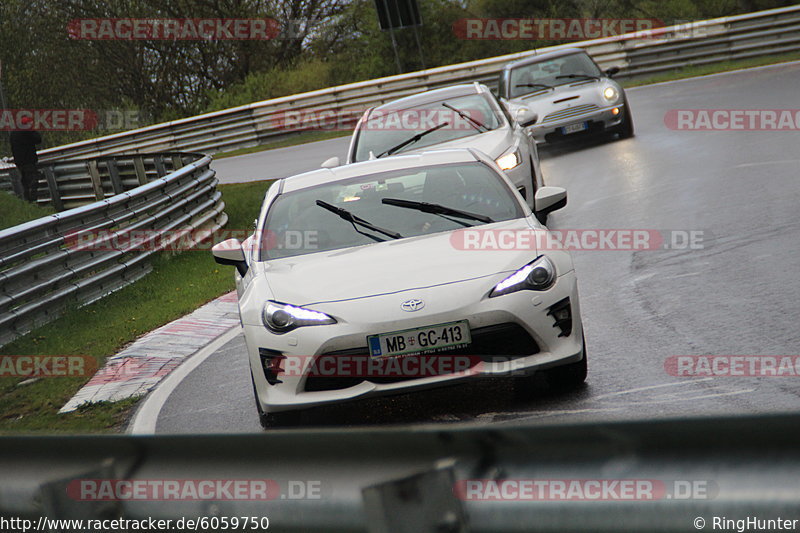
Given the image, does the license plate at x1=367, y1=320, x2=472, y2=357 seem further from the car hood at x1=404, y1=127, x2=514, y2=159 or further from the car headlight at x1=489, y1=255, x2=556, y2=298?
the car hood at x1=404, y1=127, x2=514, y2=159

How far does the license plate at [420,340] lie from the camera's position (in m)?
5.17

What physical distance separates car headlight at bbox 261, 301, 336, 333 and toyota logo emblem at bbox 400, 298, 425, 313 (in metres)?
0.37

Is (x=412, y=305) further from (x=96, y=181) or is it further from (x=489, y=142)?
(x=96, y=181)

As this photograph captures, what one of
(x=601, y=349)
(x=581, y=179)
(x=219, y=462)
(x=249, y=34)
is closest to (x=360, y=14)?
(x=249, y=34)

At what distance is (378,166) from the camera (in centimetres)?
716

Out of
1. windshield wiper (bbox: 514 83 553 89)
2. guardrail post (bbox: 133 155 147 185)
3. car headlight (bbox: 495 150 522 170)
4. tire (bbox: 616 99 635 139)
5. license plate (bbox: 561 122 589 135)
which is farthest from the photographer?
guardrail post (bbox: 133 155 147 185)

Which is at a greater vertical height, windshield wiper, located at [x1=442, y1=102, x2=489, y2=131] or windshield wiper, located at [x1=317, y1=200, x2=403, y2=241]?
windshield wiper, located at [x1=317, y1=200, x2=403, y2=241]

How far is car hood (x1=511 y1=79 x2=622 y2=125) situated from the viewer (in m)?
17.0

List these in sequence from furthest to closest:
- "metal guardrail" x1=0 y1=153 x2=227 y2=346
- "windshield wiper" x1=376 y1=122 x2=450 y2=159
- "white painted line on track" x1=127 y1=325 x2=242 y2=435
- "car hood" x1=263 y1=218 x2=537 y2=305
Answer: "windshield wiper" x1=376 y1=122 x2=450 y2=159
"metal guardrail" x1=0 y1=153 x2=227 y2=346
"white painted line on track" x1=127 y1=325 x2=242 y2=435
"car hood" x1=263 y1=218 x2=537 y2=305

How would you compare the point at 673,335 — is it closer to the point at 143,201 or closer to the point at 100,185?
the point at 143,201

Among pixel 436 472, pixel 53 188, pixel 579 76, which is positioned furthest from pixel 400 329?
pixel 53 188

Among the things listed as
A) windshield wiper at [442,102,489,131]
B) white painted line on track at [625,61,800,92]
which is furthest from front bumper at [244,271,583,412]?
white painted line on track at [625,61,800,92]

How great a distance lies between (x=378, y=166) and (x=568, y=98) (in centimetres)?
1064

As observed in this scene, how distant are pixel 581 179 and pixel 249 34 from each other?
91.6ft
